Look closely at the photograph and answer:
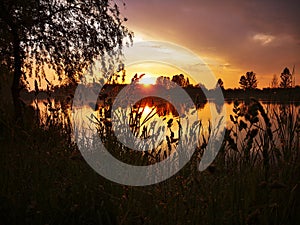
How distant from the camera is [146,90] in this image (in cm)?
565

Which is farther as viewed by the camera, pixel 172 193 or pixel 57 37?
pixel 57 37

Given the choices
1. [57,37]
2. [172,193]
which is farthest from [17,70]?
[172,193]

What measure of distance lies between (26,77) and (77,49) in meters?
1.71

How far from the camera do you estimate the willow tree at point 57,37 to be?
9.03m

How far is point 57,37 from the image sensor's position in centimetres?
934

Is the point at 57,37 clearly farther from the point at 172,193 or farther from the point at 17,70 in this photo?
the point at 172,193

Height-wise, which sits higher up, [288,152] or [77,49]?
[77,49]

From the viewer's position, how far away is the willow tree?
9031 millimetres

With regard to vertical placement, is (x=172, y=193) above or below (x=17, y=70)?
below

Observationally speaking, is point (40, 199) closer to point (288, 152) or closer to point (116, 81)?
point (288, 152)

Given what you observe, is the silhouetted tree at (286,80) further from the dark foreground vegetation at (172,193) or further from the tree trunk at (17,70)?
the tree trunk at (17,70)

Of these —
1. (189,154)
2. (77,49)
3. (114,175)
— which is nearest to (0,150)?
(114,175)

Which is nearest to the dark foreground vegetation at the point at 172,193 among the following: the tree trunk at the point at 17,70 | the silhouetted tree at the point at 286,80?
the silhouetted tree at the point at 286,80

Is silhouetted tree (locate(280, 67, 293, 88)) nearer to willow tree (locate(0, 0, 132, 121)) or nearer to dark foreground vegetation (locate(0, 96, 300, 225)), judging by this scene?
dark foreground vegetation (locate(0, 96, 300, 225))
